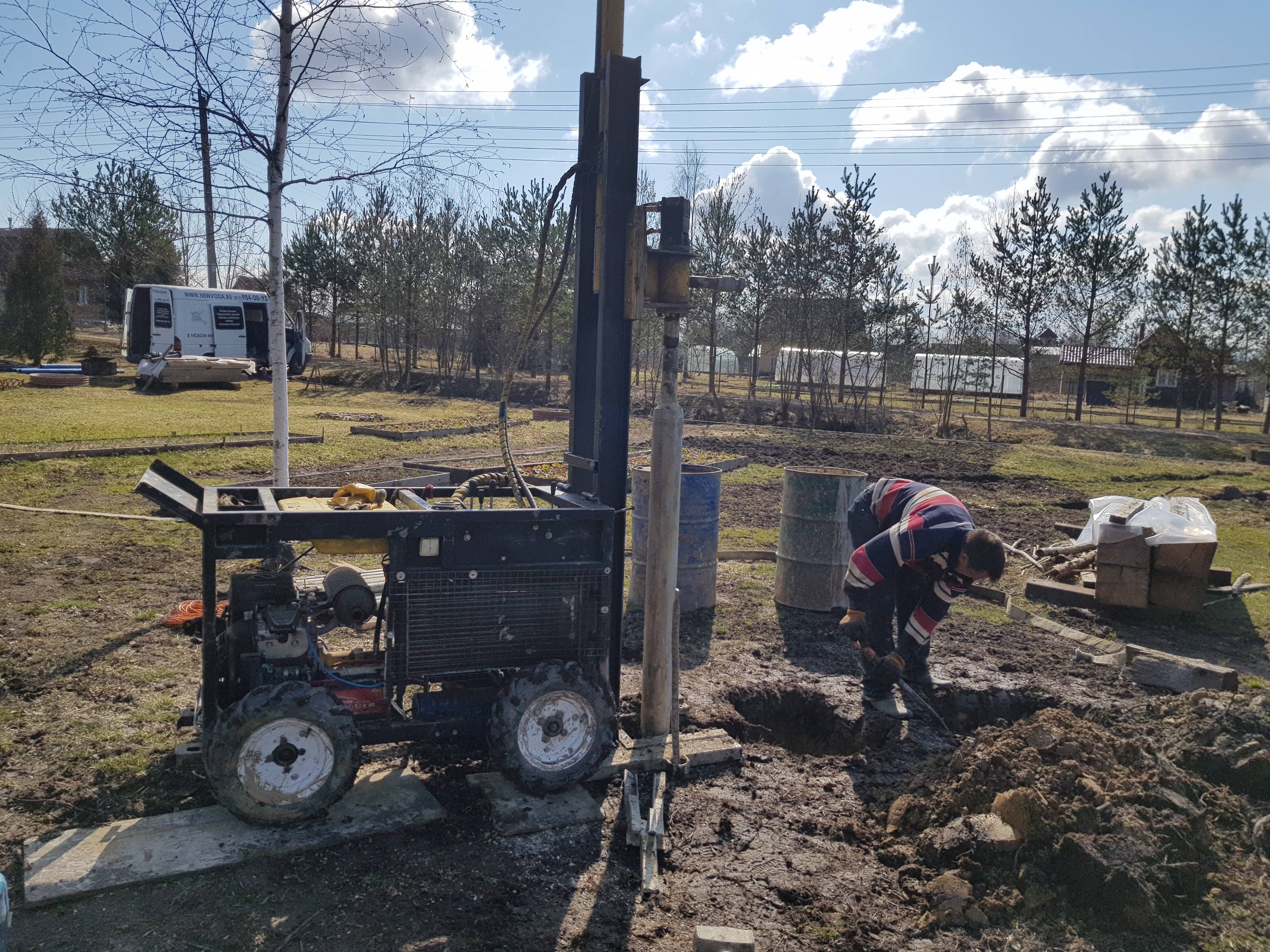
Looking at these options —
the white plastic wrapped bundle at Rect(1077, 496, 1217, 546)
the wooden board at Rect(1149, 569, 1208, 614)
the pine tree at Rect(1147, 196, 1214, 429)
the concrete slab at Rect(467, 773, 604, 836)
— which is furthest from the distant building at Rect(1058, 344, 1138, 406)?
the concrete slab at Rect(467, 773, 604, 836)

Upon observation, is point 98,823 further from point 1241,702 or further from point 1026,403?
point 1026,403

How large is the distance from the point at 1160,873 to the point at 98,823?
4.51 metres

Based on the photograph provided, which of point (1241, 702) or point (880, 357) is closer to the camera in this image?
point (1241, 702)

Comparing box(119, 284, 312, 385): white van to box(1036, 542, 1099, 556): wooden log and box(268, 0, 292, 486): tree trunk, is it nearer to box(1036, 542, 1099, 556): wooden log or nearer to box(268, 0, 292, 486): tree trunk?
box(268, 0, 292, 486): tree trunk

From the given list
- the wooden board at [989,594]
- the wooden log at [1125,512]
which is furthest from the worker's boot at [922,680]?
the wooden log at [1125,512]

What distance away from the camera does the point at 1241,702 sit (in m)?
5.37

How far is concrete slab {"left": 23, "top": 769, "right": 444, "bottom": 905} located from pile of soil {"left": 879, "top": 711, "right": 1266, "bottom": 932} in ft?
7.30

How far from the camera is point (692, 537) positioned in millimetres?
7180

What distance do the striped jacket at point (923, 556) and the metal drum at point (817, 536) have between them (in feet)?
4.20

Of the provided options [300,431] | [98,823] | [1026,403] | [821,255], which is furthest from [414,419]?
[1026,403]

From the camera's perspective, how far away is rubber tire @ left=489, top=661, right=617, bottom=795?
4.08 metres

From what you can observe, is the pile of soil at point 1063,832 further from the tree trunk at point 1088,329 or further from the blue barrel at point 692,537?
the tree trunk at point 1088,329

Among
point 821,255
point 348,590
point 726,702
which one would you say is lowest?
point 726,702

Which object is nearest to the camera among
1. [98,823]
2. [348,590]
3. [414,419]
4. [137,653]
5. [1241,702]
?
[98,823]
